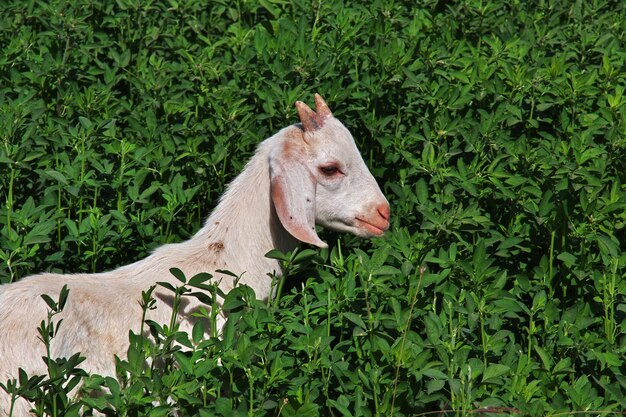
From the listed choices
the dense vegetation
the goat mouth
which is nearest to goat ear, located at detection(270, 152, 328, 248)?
the dense vegetation

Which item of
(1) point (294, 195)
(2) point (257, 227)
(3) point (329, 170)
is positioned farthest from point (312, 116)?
(2) point (257, 227)

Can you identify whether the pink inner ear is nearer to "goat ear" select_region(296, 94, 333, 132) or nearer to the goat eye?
the goat eye

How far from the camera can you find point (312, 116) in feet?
16.6

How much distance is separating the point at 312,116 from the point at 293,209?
0.47 m

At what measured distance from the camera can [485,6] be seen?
779cm

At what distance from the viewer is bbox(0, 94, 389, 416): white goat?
4.55m

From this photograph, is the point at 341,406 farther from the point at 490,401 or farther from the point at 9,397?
the point at 9,397

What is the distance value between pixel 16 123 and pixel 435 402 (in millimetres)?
2525

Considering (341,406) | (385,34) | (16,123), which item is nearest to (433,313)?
(341,406)

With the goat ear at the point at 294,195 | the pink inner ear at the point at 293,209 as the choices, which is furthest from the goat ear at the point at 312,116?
the pink inner ear at the point at 293,209

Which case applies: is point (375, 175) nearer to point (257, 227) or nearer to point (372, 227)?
point (372, 227)

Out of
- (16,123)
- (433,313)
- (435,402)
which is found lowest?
(435,402)

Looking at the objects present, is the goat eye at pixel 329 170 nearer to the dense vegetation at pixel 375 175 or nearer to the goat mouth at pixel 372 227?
the goat mouth at pixel 372 227

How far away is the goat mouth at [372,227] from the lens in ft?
16.7
